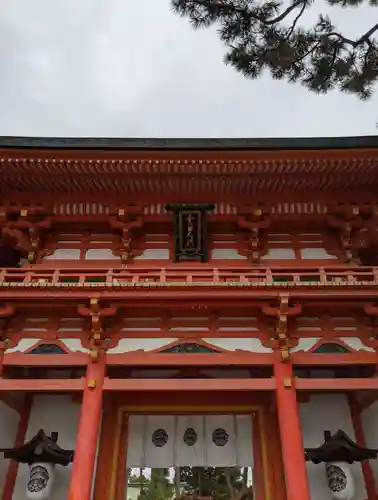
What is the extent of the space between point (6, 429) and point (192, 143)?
5541mm

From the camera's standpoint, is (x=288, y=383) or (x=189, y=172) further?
(x=189, y=172)

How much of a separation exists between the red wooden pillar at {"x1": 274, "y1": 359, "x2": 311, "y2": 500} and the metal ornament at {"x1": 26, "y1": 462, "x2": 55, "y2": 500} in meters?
3.38

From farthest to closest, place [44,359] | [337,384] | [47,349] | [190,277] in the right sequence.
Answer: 1. [190,277]
2. [47,349]
3. [44,359]
4. [337,384]

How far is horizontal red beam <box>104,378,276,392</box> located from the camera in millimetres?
6676

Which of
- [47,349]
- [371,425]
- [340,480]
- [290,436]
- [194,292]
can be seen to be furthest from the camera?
[371,425]

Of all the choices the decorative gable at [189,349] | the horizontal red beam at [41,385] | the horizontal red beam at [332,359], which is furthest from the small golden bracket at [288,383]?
the horizontal red beam at [41,385]

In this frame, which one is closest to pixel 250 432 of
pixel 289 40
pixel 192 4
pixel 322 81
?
pixel 322 81

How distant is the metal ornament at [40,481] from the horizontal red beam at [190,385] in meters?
1.58

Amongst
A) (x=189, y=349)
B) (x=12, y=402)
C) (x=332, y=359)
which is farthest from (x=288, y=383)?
(x=12, y=402)

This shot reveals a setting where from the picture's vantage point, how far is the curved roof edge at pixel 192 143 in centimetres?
781

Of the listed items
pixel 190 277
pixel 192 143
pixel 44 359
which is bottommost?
pixel 44 359

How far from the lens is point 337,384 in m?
6.70

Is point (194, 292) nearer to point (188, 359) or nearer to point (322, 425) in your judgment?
point (188, 359)

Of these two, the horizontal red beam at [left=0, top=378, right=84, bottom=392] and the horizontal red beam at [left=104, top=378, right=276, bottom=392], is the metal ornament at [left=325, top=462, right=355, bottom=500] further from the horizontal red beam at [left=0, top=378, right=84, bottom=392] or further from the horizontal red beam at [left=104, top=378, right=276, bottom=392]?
the horizontal red beam at [left=0, top=378, right=84, bottom=392]
